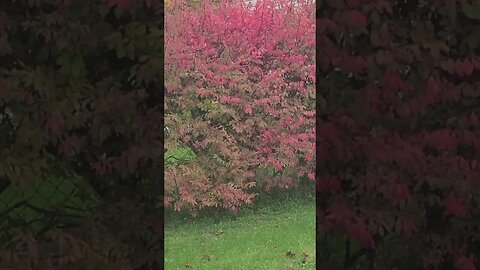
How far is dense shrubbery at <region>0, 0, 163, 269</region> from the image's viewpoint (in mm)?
1986

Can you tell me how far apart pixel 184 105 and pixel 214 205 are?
835 millimetres

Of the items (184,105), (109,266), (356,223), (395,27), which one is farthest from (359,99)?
(184,105)

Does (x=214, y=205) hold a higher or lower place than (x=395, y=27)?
lower

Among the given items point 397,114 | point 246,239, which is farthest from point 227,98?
point 397,114

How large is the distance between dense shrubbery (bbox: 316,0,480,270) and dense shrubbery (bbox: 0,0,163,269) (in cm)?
55

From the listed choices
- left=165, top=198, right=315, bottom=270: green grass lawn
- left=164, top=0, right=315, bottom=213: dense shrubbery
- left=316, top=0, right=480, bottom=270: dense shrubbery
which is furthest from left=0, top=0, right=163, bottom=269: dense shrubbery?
left=165, top=198, right=315, bottom=270: green grass lawn

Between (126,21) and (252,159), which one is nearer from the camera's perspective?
(126,21)

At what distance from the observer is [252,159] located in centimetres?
511

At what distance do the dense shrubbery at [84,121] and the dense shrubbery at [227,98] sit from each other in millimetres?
2758

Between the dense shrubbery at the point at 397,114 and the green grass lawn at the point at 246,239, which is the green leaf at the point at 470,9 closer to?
Result: the dense shrubbery at the point at 397,114

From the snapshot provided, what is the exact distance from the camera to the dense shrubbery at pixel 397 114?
2051mm

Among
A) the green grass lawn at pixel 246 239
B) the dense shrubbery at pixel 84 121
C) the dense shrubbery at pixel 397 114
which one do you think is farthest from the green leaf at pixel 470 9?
the green grass lawn at pixel 246 239

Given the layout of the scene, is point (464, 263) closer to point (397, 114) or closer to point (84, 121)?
point (397, 114)

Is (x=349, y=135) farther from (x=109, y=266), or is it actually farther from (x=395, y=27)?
(x=109, y=266)
